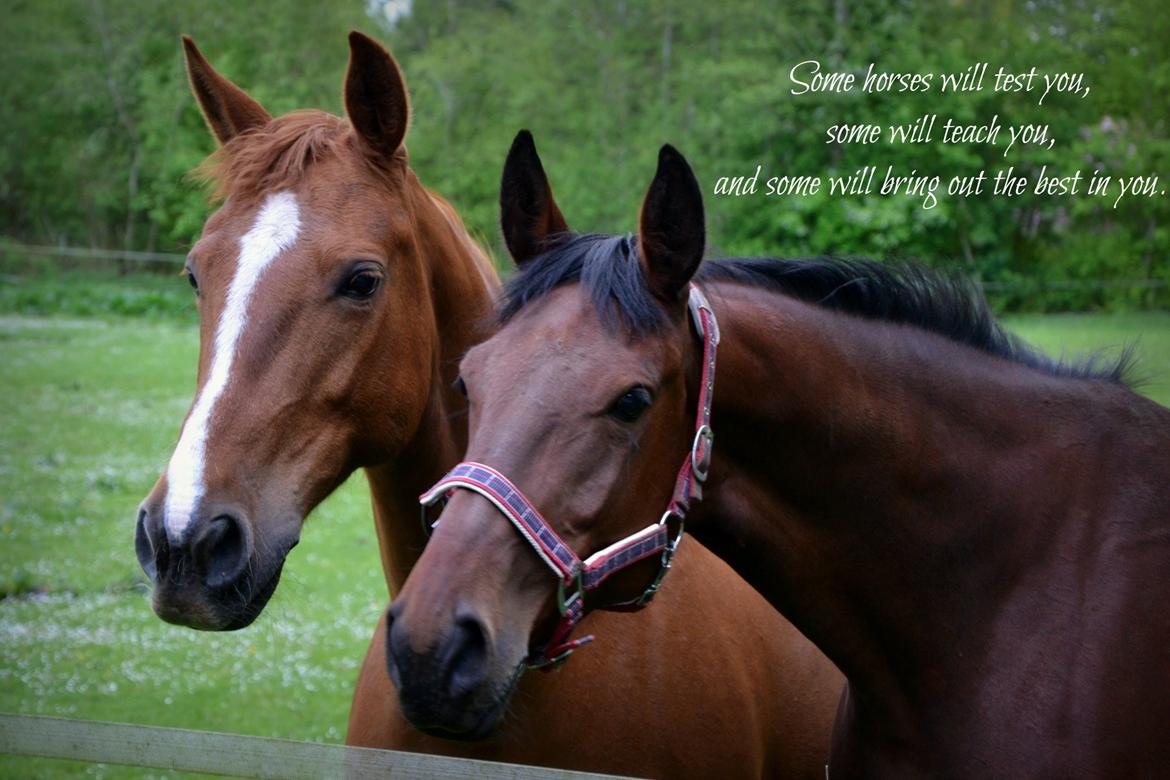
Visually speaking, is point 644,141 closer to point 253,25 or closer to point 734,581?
point 253,25

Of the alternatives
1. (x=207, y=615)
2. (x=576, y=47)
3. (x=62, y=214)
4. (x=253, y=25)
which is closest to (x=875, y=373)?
(x=207, y=615)

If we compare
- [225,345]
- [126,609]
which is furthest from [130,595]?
[225,345]

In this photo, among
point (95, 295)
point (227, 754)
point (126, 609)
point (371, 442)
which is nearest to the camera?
point (227, 754)

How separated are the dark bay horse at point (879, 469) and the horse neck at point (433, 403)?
497mm

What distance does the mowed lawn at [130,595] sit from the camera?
6121 mm

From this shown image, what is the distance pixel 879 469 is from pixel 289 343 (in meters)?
1.44

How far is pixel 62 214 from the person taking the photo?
27.4m

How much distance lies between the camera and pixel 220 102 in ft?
9.96

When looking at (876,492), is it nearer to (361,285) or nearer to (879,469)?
(879,469)

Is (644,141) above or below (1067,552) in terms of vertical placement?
below

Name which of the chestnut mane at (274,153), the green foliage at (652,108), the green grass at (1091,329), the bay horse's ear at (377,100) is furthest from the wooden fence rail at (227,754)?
the green foliage at (652,108)

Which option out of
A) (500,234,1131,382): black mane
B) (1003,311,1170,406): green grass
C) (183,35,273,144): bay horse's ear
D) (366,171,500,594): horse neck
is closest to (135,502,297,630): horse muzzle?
(366,171,500,594): horse neck

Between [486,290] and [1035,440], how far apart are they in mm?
1581

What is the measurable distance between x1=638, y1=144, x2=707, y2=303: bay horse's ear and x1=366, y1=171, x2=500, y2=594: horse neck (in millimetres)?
809
